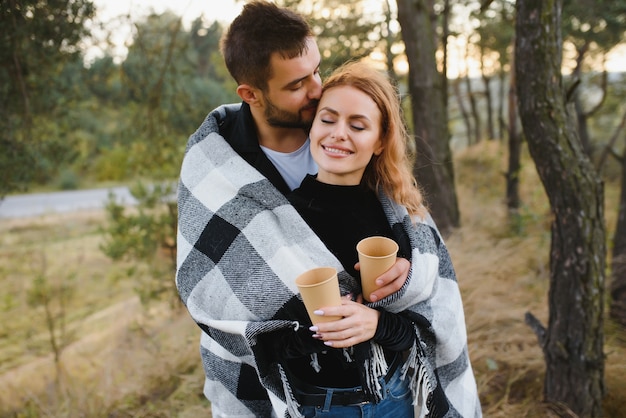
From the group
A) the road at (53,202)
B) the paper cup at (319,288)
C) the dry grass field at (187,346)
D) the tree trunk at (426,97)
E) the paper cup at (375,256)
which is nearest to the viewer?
the paper cup at (319,288)

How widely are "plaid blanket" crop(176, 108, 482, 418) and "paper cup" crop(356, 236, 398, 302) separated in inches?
4.2

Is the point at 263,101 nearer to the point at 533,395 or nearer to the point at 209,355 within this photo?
the point at 209,355

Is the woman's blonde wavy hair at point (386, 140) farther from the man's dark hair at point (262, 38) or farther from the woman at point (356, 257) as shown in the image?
the man's dark hair at point (262, 38)

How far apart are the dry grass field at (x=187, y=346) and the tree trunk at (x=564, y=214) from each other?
12.2 inches

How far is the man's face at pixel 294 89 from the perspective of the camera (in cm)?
187

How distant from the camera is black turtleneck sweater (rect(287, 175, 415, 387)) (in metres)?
1.60

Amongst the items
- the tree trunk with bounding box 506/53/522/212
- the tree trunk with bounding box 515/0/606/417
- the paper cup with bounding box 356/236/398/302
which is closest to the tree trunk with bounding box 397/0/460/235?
the tree trunk with bounding box 515/0/606/417

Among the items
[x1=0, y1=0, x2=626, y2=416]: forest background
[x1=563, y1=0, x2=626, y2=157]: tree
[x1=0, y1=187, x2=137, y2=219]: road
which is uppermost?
[x1=563, y1=0, x2=626, y2=157]: tree

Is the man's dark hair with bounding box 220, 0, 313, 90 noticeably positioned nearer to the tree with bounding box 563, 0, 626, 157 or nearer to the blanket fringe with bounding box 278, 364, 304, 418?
the blanket fringe with bounding box 278, 364, 304, 418

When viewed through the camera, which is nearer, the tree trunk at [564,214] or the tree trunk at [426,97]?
the tree trunk at [564,214]

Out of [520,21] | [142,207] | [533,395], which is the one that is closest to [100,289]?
[142,207]

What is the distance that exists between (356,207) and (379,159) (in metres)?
0.24

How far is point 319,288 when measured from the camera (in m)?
1.32

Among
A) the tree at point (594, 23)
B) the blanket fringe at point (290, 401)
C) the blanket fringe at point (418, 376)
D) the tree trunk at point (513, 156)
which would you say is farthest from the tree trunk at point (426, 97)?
the tree at point (594, 23)
